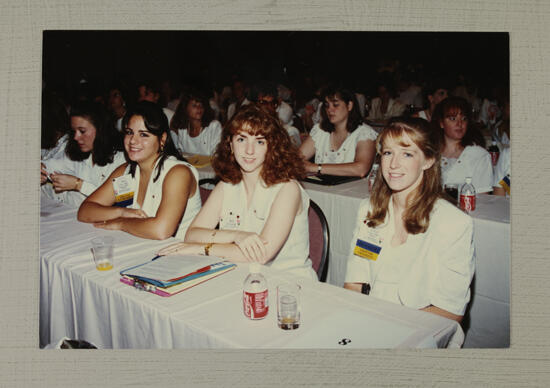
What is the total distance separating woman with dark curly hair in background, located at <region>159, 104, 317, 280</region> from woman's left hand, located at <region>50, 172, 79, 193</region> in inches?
28.2

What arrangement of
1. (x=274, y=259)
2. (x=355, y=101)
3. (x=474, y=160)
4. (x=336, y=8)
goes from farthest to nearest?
(x=355, y=101)
(x=474, y=160)
(x=274, y=259)
(x=336, y=8)

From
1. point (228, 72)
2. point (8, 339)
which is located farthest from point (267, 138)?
point (8, 339)

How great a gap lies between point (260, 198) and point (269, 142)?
0.89 feet

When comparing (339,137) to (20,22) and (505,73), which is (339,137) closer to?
(505,73)

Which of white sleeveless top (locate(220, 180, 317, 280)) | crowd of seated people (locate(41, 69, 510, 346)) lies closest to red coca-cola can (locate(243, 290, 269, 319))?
crowd of seated people (locate(41, 69, 510, 346))

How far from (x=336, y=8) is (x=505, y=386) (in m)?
1.78

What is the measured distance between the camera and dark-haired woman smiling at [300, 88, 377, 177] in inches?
129

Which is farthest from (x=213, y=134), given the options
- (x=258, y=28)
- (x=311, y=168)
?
(x=258, y=28)

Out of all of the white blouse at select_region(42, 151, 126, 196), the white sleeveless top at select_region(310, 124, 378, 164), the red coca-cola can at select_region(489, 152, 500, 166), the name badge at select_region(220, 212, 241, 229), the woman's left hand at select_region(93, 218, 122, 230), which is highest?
the white sleeveless top at select_region(310, 124, 378, 164)

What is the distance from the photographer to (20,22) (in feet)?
6.86

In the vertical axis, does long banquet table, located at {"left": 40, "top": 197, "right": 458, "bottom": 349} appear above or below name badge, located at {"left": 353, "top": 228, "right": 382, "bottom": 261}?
below

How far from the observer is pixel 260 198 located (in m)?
2.31

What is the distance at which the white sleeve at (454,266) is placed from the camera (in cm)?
195

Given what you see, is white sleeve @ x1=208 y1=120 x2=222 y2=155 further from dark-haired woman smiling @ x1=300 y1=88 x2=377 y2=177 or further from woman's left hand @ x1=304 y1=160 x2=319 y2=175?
woman's left hand @ x1=304 y1=160 x2=319 y2=175
